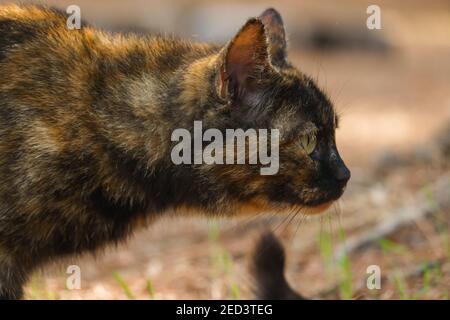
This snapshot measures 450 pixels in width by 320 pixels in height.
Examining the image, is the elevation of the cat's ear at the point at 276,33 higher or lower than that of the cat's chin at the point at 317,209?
higher

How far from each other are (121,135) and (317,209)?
3.28 ft

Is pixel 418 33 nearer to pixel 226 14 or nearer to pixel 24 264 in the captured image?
pixel 226 14

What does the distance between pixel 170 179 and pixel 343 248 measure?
6.39 ft

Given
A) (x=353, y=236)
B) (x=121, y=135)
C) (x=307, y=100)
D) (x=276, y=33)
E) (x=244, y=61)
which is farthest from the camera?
(x=353, y=236)

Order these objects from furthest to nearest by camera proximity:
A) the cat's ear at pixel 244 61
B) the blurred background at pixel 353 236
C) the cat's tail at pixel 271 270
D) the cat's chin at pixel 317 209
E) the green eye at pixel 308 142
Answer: the blurred background at pixel 353 236 → the cat's tail at pixel 271 270 → the cat's chin at pixel 317 209 → the green eye at pixel 308 142 → the cat's ear at pixel 244 61

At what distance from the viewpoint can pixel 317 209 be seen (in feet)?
12.6

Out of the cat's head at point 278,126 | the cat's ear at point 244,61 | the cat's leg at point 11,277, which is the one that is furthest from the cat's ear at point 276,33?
the cat's leg at point 11,277

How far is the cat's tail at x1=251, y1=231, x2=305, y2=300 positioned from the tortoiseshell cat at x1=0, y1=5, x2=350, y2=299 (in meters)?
0.51

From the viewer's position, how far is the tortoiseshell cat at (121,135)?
3.48 metres

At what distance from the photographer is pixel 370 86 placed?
41.0 ft

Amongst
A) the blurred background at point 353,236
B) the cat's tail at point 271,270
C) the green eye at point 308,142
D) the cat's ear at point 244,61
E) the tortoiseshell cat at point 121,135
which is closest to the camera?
the cat's ear at point 244,61

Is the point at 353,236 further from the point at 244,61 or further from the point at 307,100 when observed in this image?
the point at 244,61

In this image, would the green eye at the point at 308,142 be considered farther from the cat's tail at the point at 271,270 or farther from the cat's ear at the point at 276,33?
the cat's tail at the point at 271,270

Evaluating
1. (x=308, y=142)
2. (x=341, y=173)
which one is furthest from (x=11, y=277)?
(x=341, y=173)
